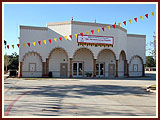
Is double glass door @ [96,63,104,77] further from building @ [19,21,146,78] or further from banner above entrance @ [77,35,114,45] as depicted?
banner above entrance @ [77,35,114,45]

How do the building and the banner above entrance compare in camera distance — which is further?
the banner above entrance

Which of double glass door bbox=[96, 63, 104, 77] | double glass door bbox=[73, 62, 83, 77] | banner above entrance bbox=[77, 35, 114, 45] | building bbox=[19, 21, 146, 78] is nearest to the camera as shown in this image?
building bbox=[19, 21, 146, 78]

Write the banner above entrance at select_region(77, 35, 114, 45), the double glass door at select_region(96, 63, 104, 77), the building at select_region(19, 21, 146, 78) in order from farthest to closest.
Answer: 1. the double glass door at select_region(96, 63, 104, 77)
2. the banner above entrance at select_region(77, 35, 114, 45)
3. the building at select_region(19, 21, 146, 78)

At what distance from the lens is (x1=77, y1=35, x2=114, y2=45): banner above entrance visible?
27719 mm

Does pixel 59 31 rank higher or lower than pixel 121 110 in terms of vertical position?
higher

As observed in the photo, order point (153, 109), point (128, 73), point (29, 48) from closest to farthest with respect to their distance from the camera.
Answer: point (153, 109), point (29, 48), point (128, 73)

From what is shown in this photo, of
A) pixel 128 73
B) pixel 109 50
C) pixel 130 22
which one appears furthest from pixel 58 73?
pixel 130 22

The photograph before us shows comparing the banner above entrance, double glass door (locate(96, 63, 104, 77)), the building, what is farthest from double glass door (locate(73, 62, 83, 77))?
the banner above entrance

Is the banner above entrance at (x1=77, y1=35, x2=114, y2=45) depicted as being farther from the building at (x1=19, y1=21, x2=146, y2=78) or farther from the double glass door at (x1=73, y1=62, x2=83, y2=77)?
the double glass door at (x1=73, y1=62, x2=83, y2=77)

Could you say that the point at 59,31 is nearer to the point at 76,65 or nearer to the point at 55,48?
the point at 55,48

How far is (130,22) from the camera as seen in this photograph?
60.1 feet

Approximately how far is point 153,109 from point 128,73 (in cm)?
2506

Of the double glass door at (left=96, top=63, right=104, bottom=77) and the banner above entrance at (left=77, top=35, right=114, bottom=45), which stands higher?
the banner above entrance at (left=77, top=35, right=114, bottom=45)

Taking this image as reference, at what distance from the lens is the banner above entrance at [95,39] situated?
27719 mm
